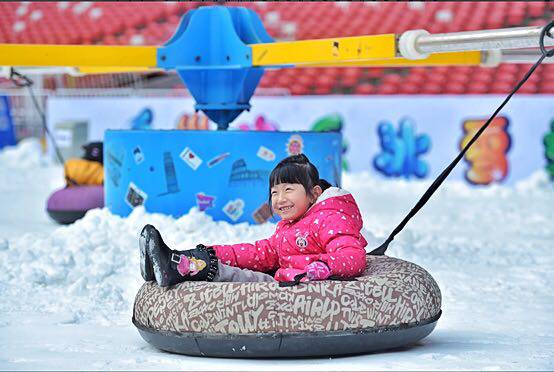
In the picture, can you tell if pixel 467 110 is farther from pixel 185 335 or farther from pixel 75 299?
pixel 185 335

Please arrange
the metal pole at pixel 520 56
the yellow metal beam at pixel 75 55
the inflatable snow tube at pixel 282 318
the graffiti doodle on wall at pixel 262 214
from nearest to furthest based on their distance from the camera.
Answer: the inflatable snow tube at pixel 282 318 < the yellow metal beam at pixel 75 55 < the graffiti doodle on wall at pixel 262 214 < the metal pole at pixel 520 56

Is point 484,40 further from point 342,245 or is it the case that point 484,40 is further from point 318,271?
point 318,271

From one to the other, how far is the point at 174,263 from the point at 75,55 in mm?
2957

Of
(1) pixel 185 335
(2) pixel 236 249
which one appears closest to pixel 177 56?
(2) pixel 236 249

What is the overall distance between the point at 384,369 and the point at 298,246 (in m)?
0.69

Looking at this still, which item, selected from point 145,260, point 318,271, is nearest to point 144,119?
point 145,260

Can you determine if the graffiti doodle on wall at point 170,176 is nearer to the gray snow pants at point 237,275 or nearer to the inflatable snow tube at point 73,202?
the inflatable snow tube at point 73,202

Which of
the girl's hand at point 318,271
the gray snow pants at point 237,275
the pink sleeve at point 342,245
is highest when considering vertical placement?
the pink sleeve at point 342,245

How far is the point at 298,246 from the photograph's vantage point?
3.87 metres

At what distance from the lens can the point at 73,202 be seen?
755 centimetres

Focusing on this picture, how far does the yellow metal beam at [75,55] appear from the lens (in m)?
5.96

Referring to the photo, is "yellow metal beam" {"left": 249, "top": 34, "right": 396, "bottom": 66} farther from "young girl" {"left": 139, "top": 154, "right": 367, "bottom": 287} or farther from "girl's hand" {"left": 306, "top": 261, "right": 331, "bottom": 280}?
"girl's hand" {"left": 306, "top": 261, "right": 331, "bottom": 280}

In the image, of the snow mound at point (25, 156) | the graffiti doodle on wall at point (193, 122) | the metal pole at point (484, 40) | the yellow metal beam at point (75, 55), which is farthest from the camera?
the snow mound at point (25, 156)

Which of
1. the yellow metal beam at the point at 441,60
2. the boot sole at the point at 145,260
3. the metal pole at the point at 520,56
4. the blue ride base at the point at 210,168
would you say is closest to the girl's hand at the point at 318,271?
the boot sole at the point at 145,260
